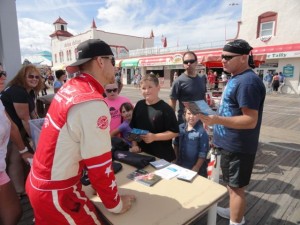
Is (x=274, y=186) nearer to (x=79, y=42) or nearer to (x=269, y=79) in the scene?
(x=269, y=79)

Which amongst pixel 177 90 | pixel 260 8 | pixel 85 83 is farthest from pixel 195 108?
pixel 260 8

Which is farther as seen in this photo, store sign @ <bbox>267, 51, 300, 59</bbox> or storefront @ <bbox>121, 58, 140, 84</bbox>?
storefront @ <bbox>121, 58, 140, 84</bbox>

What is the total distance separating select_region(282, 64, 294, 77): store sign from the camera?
16.1m

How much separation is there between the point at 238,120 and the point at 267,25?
19.0m

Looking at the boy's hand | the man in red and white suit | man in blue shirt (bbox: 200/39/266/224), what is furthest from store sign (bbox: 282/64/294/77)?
the man in red and white suit

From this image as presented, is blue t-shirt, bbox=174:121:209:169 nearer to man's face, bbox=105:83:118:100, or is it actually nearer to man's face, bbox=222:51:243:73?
man's face, bbox=222:51:243:73

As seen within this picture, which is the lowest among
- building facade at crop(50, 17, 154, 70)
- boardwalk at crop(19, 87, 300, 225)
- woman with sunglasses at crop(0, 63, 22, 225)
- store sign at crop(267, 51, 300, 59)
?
boardwalk at crop(19, 87, 300, 225)

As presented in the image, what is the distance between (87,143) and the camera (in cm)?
119

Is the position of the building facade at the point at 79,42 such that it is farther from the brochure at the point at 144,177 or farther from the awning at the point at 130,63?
A: the brochure at the point at 144,177

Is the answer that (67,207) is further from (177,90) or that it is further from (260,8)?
(260,8)

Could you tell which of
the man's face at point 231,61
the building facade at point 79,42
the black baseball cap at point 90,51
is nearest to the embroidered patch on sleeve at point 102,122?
the black baseball cap at point 90,51

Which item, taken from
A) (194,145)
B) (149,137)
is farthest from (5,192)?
(194,145)

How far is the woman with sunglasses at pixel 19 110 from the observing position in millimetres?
2744

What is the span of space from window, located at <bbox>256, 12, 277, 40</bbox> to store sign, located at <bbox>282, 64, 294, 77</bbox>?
2802 mm
